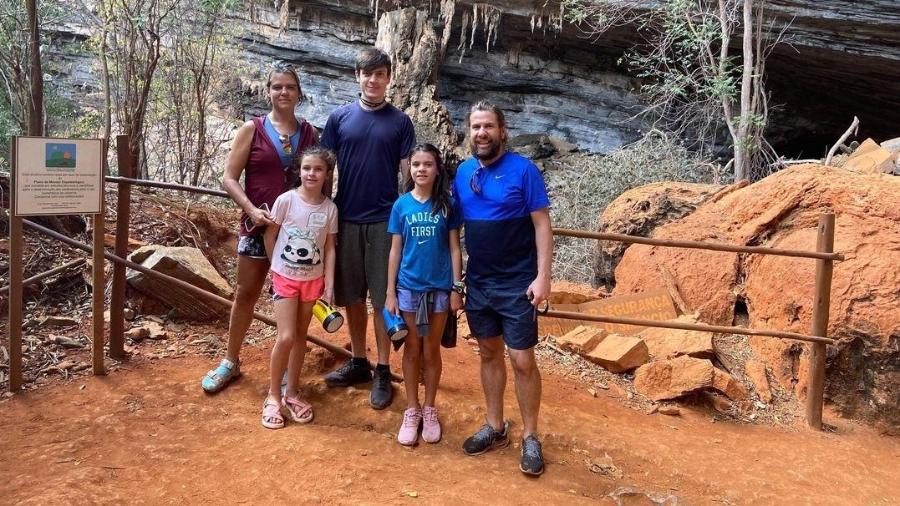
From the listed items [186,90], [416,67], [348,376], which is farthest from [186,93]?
[348,376]

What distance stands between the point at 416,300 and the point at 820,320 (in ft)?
8.62

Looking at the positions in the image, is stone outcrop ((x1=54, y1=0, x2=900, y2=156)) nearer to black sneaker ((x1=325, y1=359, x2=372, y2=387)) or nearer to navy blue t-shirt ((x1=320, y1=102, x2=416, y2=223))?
navy blue t-shirt ((x1=320, y1=102, x2=416, y2=223))

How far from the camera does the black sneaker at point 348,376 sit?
3.39 metres

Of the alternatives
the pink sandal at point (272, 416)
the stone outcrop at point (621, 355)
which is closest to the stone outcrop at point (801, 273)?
the stone outcrop at point (621, 355)

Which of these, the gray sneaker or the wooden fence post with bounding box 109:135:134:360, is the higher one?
the wooden fence post with bounding box 109:135:134:360

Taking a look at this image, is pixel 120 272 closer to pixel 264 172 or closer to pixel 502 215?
pixel 264 172

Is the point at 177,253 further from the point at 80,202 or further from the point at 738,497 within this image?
the point at 738,497

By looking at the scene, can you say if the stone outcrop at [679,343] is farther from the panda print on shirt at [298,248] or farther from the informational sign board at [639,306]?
the panda print on shirt at [298,248]

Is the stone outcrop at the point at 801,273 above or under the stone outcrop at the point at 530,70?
under

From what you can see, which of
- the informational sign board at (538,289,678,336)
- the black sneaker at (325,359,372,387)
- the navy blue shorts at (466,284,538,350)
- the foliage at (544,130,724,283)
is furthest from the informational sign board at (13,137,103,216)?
the foliage at (544,130,724,283)

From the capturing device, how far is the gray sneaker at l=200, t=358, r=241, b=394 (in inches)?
131

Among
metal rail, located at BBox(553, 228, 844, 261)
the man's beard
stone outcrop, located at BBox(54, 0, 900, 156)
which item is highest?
stone outcrop, located at BBox(54, 0, 900, 156)

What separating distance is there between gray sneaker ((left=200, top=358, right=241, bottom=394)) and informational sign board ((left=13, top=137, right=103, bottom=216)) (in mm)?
1164

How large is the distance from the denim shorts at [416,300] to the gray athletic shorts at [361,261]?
8.0 inches
